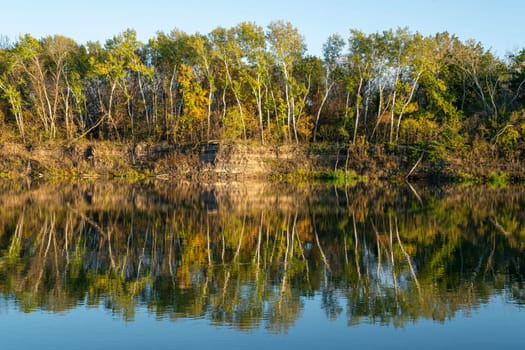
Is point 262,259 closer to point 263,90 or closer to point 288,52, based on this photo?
point 288,52

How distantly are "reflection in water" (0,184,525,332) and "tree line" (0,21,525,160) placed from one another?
2797 cm

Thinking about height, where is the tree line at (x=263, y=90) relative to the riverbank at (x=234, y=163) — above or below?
above

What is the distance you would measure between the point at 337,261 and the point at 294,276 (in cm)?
230

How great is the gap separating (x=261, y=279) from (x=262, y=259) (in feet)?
9.03

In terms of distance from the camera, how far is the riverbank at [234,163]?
56.8m

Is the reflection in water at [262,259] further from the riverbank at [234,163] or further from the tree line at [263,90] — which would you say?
the tree line at [263,90]

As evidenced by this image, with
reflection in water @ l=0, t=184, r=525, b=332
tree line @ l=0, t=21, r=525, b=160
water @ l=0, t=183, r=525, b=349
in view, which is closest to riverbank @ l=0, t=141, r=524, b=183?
tree line @ l=0, t=21, r=525, b=160

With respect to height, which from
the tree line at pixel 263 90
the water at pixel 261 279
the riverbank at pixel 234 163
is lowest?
the water at pixel 261 279

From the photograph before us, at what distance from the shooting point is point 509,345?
10.0m

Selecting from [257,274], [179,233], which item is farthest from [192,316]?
[179,233]

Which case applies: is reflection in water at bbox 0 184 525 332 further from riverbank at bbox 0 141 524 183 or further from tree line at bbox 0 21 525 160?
tree line at bbox 0 21 525 160

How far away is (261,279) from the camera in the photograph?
14.6 m

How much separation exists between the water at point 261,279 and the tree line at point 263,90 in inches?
1240

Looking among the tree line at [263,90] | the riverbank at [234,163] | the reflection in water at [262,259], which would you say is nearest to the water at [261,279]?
the reflection in water at [262,259]
